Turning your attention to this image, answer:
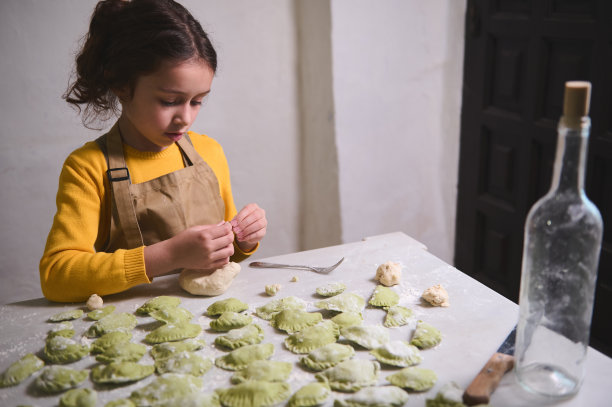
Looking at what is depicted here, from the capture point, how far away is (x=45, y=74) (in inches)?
82.7

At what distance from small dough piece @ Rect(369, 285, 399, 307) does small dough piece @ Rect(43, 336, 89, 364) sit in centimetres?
57

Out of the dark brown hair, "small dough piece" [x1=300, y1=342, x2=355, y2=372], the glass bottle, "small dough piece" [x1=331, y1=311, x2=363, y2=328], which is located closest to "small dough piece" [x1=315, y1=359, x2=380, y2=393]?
"small dough piece" [x1=300, y1=342, x2=355, y2=372]

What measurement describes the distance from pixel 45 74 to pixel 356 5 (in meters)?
1.31

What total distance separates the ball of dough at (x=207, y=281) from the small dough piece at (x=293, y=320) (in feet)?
0.59

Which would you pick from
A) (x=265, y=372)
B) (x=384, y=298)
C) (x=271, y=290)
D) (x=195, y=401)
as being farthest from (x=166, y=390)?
(x=384, y=298)

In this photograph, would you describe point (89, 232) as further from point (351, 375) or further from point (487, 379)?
point (487, 379)

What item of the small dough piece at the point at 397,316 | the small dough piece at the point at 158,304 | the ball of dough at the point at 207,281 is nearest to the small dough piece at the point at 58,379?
the small dough piece at the point at 158,304

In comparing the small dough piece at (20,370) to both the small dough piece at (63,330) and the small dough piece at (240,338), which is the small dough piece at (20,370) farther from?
the small dough piece at (240,338)

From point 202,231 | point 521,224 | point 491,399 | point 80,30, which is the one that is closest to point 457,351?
point 491,399

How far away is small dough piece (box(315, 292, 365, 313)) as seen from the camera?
42.8 inches

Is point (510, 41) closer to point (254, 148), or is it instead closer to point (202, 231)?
point (254, 148)

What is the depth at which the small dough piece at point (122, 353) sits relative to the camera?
3.07ft

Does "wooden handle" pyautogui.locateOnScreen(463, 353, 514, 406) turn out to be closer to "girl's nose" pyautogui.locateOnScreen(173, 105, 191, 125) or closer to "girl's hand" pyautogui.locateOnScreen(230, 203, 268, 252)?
"girl's hand" pyautogui.locateOnScreen(230, 203, 268, 252)

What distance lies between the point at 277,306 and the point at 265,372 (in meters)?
0.24
